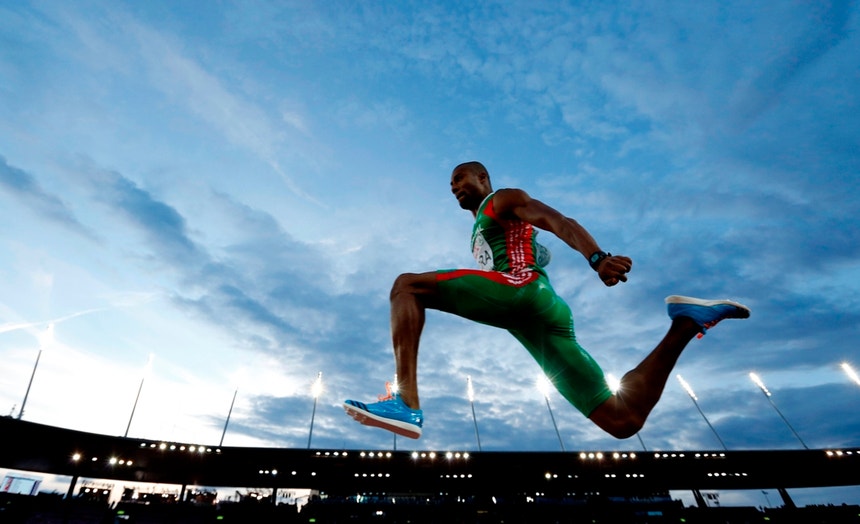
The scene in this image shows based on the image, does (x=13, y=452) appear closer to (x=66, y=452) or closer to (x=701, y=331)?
(x=66, y=452)

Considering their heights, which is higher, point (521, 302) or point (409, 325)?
point (521, 302)

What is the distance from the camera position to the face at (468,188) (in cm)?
392

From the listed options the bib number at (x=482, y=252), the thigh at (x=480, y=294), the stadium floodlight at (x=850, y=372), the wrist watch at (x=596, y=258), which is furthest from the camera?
the stadium floodlight at (x=850, y=372)

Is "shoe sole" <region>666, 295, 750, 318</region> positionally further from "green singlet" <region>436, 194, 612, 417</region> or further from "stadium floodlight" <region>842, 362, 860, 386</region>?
"stadium floodlight" <region>842, 362, 860, 386</region>

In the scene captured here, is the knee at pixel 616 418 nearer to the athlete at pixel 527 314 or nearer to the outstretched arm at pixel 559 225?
the athlete at pixel 527 314

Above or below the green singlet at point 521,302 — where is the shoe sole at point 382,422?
below

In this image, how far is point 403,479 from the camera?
120 ft

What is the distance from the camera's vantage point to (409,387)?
9.35ft

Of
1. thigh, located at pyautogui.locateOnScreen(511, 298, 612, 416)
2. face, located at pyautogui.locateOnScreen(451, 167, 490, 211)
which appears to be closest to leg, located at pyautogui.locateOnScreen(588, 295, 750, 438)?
thigh, located at pyautogui.locateOnScreen(511, 298, 612, 416)

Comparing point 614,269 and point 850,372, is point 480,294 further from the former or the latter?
point 850,372

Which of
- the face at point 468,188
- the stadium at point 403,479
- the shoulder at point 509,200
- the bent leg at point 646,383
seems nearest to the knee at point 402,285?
the shoulder at point 509,200

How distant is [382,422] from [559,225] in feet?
5.84

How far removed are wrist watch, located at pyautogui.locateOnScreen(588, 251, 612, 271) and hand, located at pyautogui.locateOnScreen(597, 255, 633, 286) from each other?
1.4 inches

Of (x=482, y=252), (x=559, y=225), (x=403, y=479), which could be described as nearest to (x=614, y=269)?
(x=559, y=225)
